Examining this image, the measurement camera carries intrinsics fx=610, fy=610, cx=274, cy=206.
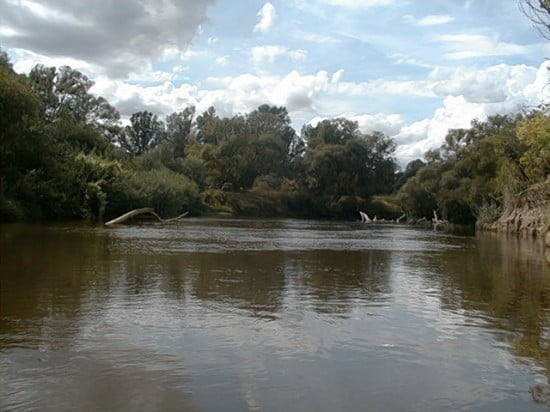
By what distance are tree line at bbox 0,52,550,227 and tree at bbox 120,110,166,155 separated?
0.20 meters

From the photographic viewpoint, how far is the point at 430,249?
1000 inches

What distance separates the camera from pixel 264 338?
7852 millimetres

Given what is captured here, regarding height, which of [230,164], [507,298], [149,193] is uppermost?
[230,164]

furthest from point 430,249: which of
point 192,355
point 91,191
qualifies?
point 91,191

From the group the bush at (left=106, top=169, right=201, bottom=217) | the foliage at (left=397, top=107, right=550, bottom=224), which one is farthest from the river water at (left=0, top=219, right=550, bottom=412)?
the bush at (left=106, top=169, right=201, bottom=217)

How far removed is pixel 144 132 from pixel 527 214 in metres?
83.0

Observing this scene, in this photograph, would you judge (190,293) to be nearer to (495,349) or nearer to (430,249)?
(495,349)

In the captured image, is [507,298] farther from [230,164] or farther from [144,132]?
[144,132]

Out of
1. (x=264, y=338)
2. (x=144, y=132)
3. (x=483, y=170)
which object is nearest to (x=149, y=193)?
(x=483, y=170)

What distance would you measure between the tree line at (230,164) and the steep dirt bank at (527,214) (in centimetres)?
135

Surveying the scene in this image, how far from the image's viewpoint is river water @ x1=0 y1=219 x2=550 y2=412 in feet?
18.3

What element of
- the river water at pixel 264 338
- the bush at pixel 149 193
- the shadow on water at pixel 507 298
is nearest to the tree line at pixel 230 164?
the bush at pixel 149 193

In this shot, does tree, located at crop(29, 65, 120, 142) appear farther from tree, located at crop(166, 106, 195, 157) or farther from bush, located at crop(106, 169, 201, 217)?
tree, located at crop(166, 106, 195, 157)

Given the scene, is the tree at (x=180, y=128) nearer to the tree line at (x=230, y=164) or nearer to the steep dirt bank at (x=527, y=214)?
the tree line at (x=230, y=164)
